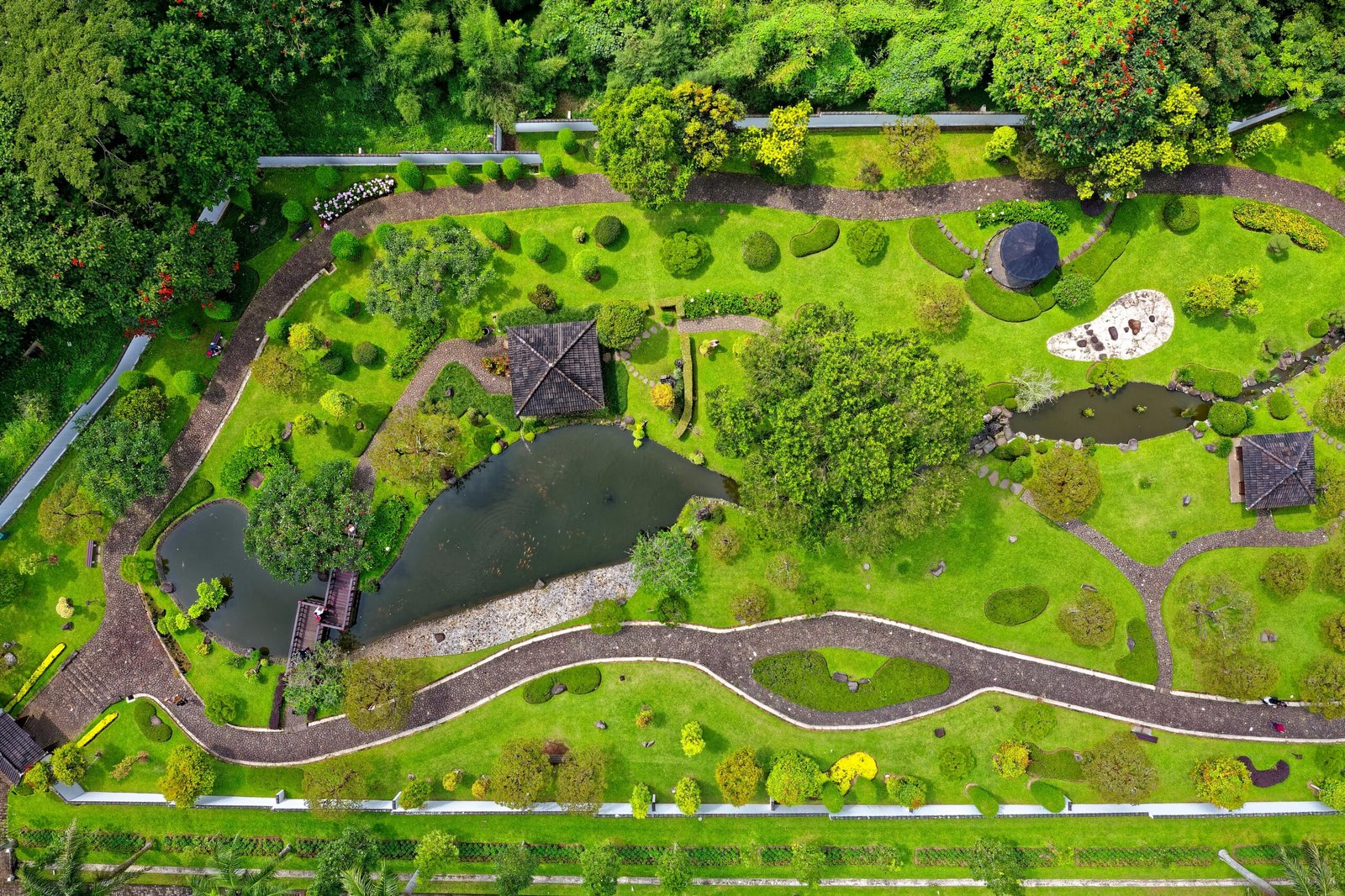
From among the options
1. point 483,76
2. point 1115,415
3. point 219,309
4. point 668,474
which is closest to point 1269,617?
point 1115,415

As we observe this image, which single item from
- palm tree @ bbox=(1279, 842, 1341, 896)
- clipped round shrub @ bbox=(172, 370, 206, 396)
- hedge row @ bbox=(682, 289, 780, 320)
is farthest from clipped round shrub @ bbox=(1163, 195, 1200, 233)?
clipped round shrub @ bbox=(172, 370, 206, 396)

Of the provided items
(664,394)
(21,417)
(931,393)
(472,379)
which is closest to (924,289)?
(931,393)

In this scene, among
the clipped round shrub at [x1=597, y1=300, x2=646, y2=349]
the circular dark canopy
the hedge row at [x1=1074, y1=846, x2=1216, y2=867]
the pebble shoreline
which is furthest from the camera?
the pebble shoreline

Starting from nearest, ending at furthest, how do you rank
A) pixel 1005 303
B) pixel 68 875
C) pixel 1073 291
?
pixel 68 875 < pixel 1073 291 < pixel 1005 303

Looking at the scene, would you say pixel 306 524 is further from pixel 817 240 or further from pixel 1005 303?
pixel 1005 303

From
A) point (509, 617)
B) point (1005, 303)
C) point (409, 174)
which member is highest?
point (409, 174)

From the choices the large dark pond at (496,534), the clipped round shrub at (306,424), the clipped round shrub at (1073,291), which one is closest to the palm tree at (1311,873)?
the clipped round shrub at (1073,291)

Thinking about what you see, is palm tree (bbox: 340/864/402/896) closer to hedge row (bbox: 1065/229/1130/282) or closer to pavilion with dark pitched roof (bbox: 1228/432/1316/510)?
hedge row (bbox: 1065/229/1130/282)

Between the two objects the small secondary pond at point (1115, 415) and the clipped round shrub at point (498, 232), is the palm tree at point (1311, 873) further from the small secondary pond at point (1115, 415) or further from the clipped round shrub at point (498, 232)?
the clipped round shrub at point (498, 232)
